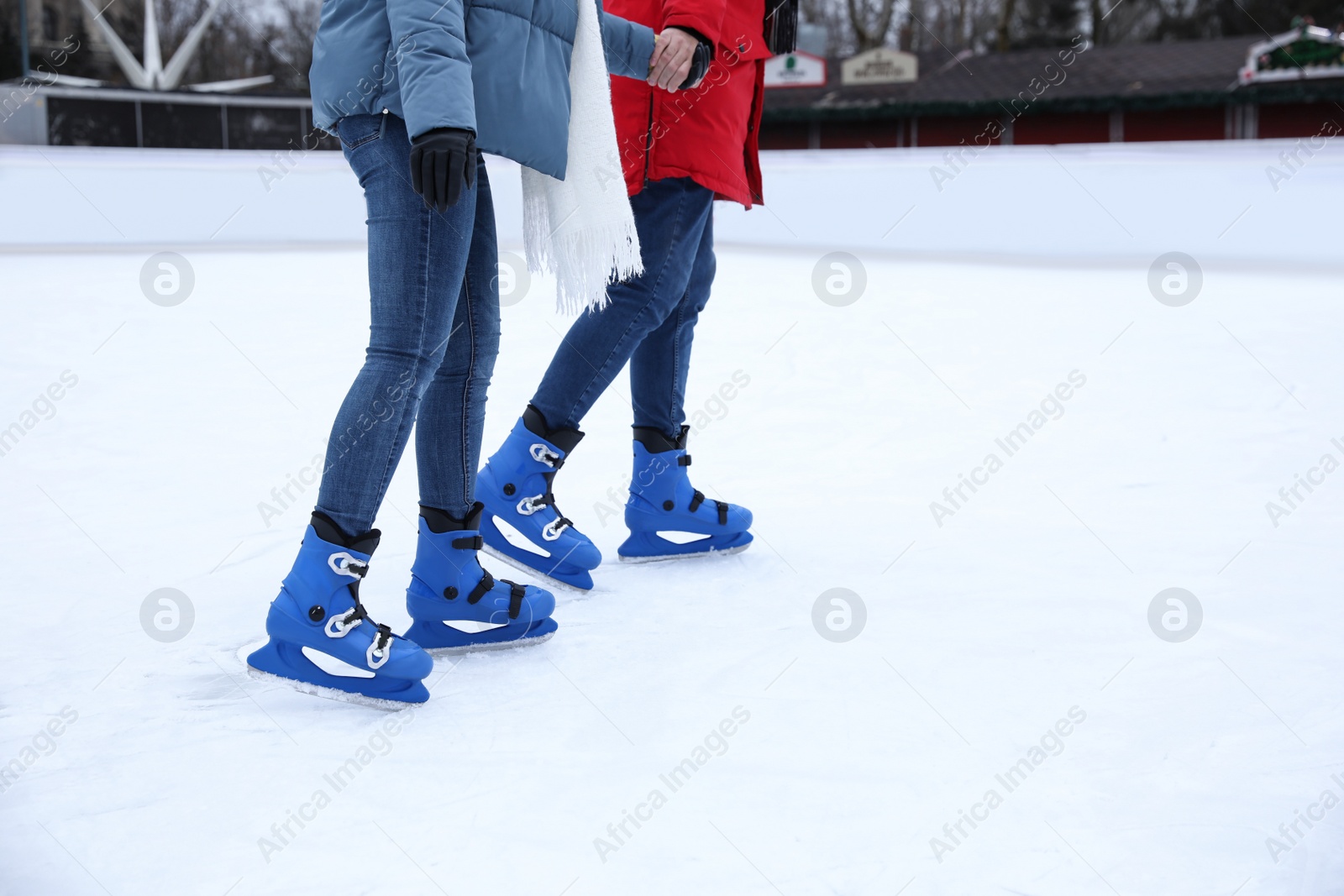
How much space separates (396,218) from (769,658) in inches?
25.1

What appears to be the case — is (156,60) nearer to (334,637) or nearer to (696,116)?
(696,116)

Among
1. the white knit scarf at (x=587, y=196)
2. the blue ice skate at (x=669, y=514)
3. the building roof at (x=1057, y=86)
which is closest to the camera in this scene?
the white knit scarf at (x=587, y=196)

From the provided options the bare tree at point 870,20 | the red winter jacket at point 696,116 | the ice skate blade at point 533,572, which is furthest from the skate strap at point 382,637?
the bare tree at point 870,20

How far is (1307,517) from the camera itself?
73.0 inches

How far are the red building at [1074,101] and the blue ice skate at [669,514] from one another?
35.3ft

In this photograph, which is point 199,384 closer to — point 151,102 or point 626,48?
point 626,48

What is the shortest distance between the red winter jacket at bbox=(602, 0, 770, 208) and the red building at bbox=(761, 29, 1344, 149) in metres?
10.7

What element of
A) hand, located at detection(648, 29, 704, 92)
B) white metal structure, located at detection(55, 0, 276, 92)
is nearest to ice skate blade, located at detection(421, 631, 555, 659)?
hand, located at detection(648, 29, 704, 92)

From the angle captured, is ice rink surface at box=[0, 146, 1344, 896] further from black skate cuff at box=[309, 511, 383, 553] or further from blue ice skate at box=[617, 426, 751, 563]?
black skate cuff at box=[309, 511, 383, 553]

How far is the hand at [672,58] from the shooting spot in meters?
1.35

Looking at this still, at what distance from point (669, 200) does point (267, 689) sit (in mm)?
794

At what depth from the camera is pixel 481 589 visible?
131 centimetres

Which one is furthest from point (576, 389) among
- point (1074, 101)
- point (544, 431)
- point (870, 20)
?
point (870, 20)

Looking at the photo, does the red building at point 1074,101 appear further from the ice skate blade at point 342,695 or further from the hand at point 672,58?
the ice skate blade at point 342,695
